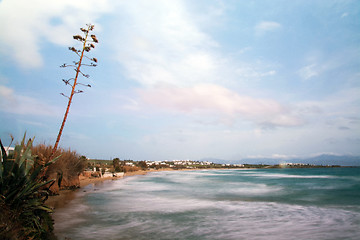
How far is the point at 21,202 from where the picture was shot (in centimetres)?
549

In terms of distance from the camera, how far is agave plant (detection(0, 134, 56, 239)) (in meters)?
4.98

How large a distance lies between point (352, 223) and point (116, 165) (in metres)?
46.0

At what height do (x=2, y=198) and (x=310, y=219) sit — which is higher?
(x=2, y=198)

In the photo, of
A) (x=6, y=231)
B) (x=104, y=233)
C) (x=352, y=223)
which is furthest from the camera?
(x=352, y=223)

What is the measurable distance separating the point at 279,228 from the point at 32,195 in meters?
8.66

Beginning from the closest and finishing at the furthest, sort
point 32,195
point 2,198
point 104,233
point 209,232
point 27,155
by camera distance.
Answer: point 2,198, point 32,195, point 27,155, point 104,233, point 209,232

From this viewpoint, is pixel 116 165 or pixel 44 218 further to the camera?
pixel 116 165

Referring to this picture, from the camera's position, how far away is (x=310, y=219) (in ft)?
37.6

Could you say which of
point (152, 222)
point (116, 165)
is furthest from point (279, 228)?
point (116, 165)

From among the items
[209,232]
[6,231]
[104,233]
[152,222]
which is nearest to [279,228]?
[209,232]

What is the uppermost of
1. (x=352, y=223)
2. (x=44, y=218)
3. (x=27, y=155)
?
(x=27, y=155)

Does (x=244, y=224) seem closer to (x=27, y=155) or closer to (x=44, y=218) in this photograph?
(x=44, y=218)

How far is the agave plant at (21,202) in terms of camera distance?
16.3 ft

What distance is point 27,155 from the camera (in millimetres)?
6379
